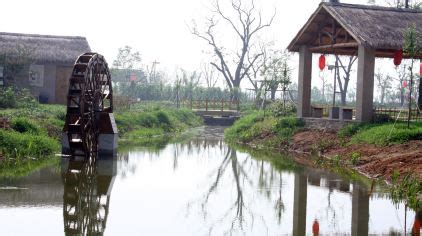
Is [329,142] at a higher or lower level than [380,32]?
lower

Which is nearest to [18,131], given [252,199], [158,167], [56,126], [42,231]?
[56,126]

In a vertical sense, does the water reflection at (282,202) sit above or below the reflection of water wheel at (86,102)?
below

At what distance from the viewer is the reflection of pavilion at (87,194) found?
10797 mm

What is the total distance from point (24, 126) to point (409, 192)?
12718 millimetres

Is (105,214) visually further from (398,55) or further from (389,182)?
(398,55)

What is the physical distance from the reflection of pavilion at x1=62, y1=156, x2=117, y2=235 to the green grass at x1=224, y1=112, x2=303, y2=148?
8.53 meters

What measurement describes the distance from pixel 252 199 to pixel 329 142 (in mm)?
9717

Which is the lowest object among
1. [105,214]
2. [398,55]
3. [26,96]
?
[105,214]

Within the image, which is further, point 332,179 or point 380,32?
point 380,32

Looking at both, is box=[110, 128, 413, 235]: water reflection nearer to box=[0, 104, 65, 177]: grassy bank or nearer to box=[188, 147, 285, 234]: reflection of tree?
box=[188, 147, 285, 234]: reflection of tree

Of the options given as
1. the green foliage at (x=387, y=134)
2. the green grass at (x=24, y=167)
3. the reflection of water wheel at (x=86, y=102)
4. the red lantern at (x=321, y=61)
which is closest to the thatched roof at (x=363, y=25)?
the red lantern at (x=321, y=61)

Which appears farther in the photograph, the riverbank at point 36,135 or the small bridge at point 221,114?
the small bridge at point 221,114

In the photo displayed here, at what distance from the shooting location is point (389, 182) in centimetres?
1548

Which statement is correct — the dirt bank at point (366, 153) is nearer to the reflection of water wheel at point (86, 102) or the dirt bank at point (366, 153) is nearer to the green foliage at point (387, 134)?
the green foliage at point (387, 134)
